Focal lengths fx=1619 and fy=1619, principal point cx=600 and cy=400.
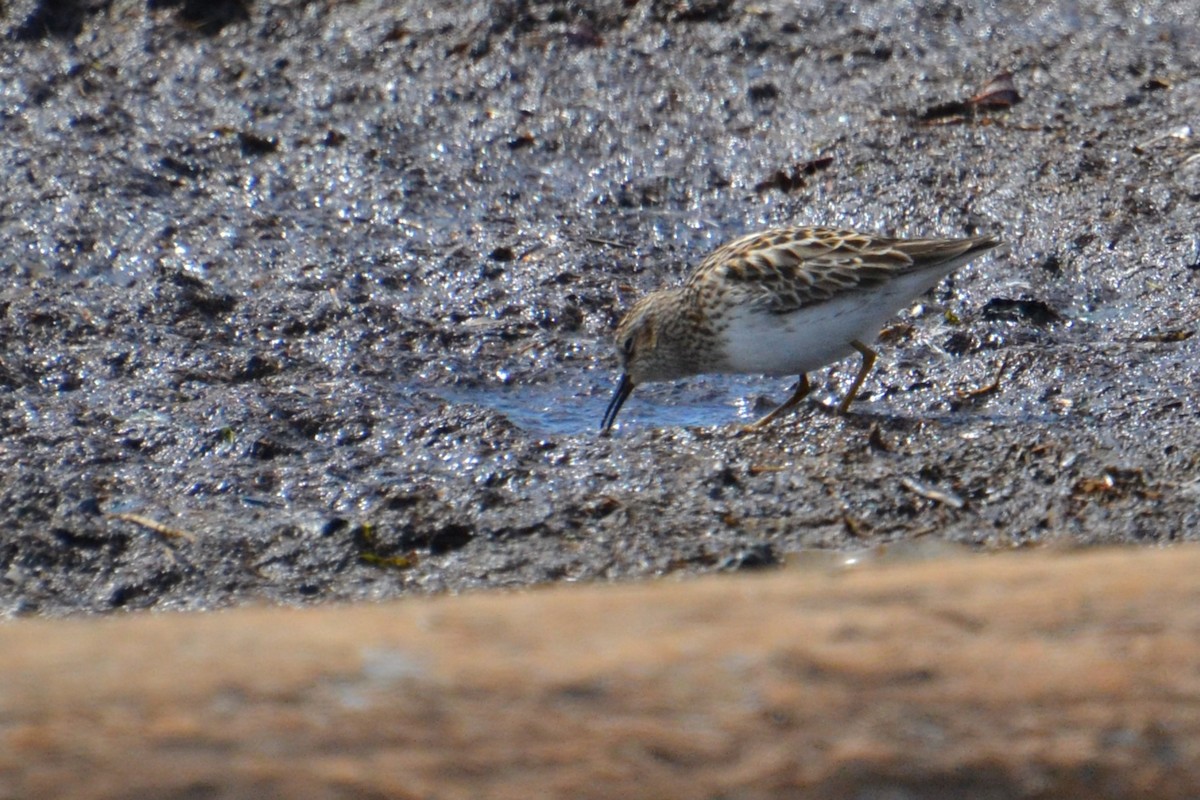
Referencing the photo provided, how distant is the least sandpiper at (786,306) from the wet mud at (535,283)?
26cm

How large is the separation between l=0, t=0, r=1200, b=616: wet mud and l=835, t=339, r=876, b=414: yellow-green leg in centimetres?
13

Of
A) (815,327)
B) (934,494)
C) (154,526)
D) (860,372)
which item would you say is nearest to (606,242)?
(860,372)

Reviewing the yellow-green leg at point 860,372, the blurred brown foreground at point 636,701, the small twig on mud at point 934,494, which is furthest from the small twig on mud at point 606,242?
the blurred brown foreground at point 636,701

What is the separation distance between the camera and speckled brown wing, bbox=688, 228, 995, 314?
6129 mm

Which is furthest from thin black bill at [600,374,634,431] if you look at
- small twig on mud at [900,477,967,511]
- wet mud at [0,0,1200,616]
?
small twig on mud at [900,477,967,511]

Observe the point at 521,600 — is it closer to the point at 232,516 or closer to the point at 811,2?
the point at 232,516

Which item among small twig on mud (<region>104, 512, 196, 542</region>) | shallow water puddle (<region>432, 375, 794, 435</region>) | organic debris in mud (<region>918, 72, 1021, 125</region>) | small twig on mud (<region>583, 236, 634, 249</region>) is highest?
organic debris in mud (<region>918, 72, 1021, 125</region>)

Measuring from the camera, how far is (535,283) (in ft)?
24.6

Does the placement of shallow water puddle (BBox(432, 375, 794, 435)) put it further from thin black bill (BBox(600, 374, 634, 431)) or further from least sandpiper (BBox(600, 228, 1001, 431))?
least sandpiper (BBox(600, 228, 1001, 431))

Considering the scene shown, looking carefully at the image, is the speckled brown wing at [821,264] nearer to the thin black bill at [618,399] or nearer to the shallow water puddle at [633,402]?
the thin black bill at [618,399]

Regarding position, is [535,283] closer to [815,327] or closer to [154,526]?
[815,327]

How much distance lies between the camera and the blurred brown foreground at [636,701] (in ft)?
6.18

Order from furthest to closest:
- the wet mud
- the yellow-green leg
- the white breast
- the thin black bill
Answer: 1. the thin black bill
2. the yellow-green leg
3. the white breast
4. the wet mud

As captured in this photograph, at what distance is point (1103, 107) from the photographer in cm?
851
